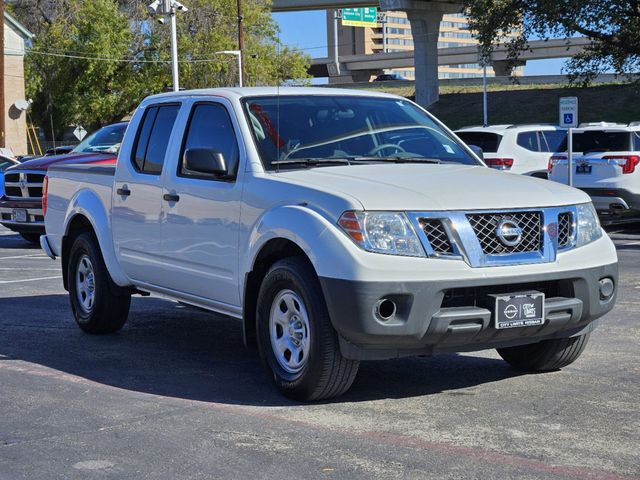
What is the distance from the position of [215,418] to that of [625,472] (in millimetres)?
2290

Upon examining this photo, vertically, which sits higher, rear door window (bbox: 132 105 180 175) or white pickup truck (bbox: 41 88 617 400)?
→ rear door window (bbox: 132 105 180 175)

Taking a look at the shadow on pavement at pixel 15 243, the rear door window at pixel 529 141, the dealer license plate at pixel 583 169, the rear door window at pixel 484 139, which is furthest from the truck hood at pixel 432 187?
the rear door window at pixel 529 141

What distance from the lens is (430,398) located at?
6.47 meters

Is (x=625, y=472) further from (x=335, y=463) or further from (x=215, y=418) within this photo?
(x=215, y=418)

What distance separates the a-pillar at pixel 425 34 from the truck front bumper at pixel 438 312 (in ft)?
178

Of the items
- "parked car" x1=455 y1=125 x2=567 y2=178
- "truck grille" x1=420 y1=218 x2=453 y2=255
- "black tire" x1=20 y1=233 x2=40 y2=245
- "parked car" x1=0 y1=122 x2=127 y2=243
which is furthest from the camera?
"parked car" x1=455 y1=125 x2=567 y2=178

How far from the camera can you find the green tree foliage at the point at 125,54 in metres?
59.0

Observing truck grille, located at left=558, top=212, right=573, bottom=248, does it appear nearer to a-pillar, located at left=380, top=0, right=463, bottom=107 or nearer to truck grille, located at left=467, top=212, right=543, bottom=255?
truck grille, located at left=467, top=212, right=543, bottom=255

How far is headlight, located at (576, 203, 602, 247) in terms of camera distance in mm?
6465

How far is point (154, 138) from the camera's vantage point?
817 centimetres

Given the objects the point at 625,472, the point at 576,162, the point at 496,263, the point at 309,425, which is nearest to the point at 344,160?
the point at 496,263

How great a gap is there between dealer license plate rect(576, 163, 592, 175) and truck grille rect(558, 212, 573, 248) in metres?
12.7

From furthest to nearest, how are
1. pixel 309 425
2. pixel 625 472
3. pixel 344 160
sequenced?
1. pixel 344 160
2. pixel 309 425
3. pixel 625 472

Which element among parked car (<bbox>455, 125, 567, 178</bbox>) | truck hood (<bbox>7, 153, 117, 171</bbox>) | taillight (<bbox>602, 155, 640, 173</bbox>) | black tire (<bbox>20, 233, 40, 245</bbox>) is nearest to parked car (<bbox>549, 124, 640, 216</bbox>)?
taillight (<bbox>602, 155, 640, 173</bbox>)
